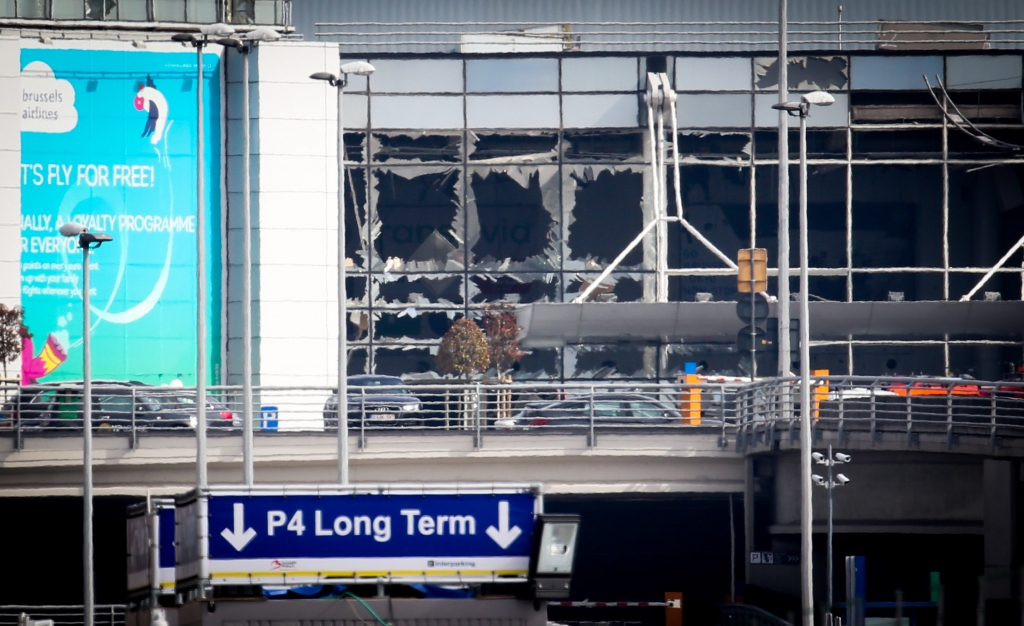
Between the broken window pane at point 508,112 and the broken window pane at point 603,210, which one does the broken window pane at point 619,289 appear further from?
the broken window pane at point 508,112

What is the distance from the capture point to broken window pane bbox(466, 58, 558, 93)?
47.1 m

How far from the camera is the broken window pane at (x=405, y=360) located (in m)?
47.2

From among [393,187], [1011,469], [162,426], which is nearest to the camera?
[1011,469]

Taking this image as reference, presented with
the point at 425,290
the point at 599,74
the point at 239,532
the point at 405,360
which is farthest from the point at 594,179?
the point at 239,532

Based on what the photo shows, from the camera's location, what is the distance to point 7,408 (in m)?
33.7

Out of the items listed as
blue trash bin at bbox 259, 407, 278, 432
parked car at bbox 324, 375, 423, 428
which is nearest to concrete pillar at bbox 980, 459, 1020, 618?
parked car at bbox 324, 375, 423, 428

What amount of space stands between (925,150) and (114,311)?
70.7 ft

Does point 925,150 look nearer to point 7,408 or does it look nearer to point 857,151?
point 857,151

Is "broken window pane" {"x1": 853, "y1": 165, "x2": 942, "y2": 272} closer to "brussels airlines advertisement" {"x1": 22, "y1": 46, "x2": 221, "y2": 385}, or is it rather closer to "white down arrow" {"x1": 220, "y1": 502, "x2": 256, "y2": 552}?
"brussels airlines advertisement" {"x1": 22, "y1": 46, "x2": 221, "y2": 385}

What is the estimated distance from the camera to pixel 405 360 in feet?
155

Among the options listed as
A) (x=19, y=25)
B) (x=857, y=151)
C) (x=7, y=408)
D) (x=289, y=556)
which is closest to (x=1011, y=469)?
(x=289, y=556)

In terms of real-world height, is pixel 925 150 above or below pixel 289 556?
above

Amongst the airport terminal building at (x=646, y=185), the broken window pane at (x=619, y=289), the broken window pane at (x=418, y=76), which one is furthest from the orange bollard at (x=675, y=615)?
the broken window pane at (x=418, y=76)

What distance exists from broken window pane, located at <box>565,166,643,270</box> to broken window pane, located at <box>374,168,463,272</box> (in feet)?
10.2
